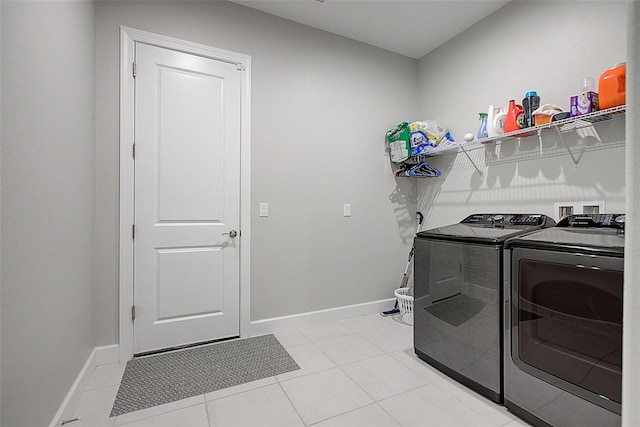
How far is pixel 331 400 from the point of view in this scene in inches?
66.8

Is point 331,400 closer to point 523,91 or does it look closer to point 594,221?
point 594,221

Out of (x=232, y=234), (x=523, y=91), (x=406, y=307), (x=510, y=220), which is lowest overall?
(x=406, y=307)

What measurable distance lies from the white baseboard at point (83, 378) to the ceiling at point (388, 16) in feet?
9.30

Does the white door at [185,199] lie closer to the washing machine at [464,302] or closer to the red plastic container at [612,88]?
the washing machine at [464,302]

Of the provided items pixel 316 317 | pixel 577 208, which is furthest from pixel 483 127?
pixel 316 317

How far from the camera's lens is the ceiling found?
249 centimetres

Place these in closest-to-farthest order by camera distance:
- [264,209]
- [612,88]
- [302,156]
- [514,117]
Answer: [612,88] < [514,117] < [264,209] < [302,156]

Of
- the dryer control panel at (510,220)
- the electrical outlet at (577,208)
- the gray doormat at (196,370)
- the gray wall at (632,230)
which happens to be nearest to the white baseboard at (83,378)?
the gray doormat at (196,370)

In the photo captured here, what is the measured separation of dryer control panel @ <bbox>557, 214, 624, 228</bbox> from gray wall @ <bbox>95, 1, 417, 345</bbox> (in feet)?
5.13

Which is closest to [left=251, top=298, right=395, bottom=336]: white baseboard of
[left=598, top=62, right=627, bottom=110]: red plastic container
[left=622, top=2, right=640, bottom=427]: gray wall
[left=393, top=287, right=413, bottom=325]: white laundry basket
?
[left=393, top=287, right=413, bottom=325]: white laundry basket

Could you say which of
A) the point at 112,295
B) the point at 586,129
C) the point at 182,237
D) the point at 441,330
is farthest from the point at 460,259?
the point at 112,295

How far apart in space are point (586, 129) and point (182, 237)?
2.90 metres

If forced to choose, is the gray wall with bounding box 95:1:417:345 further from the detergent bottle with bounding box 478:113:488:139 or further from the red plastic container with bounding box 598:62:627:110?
the red plastic container with bounding box 598:62:627:110

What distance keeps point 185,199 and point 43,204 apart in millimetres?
1037
